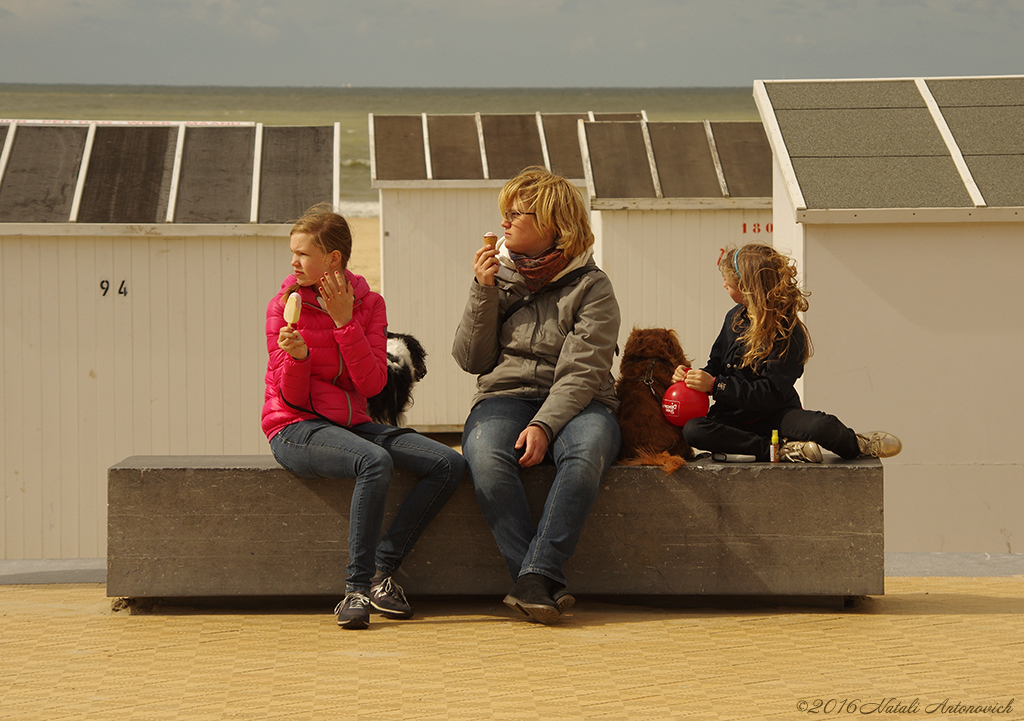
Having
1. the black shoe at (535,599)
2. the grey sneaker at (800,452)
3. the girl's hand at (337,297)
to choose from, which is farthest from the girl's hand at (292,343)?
→ the grey sneaker at (800,452)

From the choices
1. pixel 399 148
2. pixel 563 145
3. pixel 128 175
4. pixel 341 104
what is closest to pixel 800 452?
pixel 128 175

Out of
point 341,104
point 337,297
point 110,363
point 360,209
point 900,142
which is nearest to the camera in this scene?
point 337,297

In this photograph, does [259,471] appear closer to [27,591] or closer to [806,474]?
[27,591]

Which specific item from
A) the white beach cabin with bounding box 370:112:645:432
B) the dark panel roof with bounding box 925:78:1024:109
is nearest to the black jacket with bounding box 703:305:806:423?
the dark panel roof with bounding box 925:78:1024:109

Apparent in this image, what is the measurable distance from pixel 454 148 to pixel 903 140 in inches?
217

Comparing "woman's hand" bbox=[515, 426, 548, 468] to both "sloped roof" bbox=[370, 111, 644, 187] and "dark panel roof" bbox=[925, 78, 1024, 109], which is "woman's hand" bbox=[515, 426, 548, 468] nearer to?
"dark panel roof" bbox=[925, 78, 1024, 109]

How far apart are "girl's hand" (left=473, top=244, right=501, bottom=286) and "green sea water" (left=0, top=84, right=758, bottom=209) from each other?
50721mm

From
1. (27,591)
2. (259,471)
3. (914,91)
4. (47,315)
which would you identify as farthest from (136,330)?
(914,91)

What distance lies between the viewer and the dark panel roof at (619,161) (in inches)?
366

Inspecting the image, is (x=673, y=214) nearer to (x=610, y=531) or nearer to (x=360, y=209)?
(x=610, y=531)

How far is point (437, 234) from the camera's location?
10711mm

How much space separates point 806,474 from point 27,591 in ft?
10.8

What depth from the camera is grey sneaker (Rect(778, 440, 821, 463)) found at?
159 inches

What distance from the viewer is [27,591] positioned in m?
4.68
